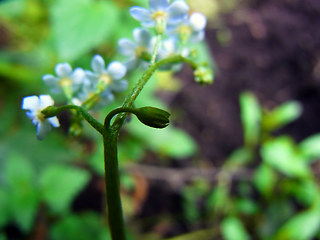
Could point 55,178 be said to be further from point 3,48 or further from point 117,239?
point 3,48

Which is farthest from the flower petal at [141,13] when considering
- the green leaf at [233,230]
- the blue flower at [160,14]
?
the green leaf at [233,230]

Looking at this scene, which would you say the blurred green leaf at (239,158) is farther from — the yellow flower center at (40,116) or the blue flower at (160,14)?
the yellow flower center at (40,116)

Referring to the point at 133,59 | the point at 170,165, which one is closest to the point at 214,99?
the point at 170,165

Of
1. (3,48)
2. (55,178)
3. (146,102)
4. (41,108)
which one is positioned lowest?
(41,108)

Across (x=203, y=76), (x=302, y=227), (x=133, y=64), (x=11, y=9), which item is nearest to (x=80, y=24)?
(x=11, y=9)

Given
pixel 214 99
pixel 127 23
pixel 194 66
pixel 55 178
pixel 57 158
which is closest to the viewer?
pixel 194 66

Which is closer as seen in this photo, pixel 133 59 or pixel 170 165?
pixel 133 59

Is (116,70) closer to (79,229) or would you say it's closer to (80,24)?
(79,229)
